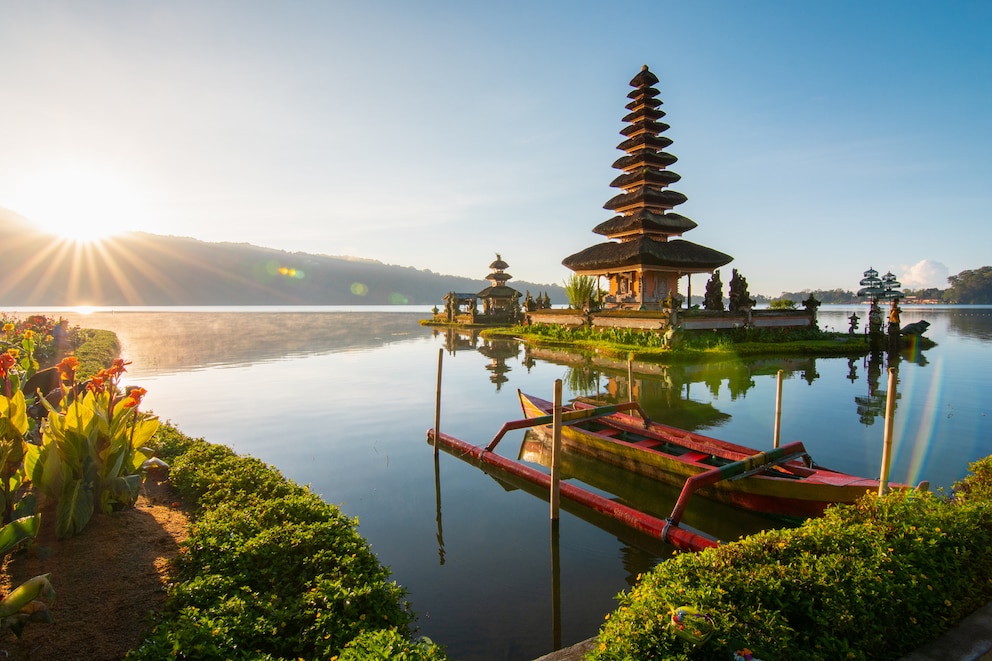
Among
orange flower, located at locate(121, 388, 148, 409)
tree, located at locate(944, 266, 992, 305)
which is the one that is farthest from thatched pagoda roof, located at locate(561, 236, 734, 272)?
tree, located at locate(944, 266, 992, 305)

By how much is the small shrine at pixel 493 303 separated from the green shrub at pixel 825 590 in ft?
167

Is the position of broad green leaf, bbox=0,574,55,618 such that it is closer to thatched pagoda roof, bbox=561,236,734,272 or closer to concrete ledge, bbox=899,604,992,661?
concrete ledge, bbox=899,604,992,661

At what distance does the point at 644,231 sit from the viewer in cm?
3553

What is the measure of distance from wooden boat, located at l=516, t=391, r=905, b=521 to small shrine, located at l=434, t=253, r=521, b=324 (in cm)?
4385

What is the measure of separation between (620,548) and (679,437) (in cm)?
368

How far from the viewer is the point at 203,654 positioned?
352 cm

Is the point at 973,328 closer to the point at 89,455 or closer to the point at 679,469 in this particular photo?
the point at 679,469

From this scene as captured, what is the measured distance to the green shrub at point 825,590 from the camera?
3.23 m

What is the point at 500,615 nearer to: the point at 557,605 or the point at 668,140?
the point at 557,605

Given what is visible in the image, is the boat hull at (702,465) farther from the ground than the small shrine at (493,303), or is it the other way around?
the small shrine at (493,303)

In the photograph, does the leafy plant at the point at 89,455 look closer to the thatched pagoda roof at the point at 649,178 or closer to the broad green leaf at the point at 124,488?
the broad green leaf at the point at 124,488

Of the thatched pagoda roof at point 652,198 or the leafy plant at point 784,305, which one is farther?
the thatched pagoda roof at point 652,198

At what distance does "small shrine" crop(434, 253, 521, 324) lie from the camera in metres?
57.0

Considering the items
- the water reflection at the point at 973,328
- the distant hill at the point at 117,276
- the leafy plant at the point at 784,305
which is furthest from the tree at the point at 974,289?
the distant hill at the point at 117,276
